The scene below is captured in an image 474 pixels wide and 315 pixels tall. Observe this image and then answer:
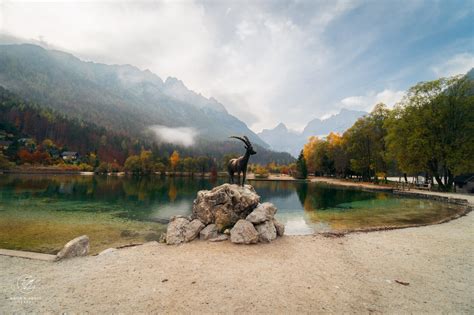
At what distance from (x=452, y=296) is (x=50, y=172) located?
121m

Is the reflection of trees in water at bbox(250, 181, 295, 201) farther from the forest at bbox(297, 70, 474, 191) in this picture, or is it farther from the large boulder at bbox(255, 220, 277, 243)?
the large boulder at bbox(255, 220, 277, 243)

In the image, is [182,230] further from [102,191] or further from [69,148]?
[69,148]

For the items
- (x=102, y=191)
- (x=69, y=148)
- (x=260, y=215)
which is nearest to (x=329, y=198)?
(x=260, y=215)

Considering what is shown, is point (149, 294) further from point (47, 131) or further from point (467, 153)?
point (47, 131)

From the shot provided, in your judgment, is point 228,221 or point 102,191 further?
point 102,191

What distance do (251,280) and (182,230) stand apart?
5.83 meters

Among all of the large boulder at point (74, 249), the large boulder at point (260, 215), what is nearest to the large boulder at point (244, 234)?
the large boulder at point (260, 215)

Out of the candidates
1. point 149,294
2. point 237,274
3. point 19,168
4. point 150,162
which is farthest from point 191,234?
point 19,168

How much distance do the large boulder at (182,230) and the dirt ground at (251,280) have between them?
903mm

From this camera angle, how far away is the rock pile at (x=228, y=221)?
10.9 meters

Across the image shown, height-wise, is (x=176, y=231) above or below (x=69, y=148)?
below

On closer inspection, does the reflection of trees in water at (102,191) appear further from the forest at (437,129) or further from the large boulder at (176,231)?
the forest at (437,129)

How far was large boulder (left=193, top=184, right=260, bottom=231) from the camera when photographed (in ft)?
40.2

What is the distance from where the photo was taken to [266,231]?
11172mm
